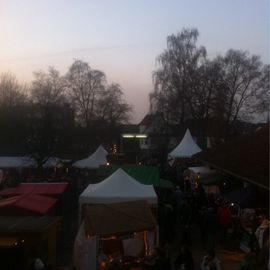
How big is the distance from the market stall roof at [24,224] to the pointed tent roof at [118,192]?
2.32m

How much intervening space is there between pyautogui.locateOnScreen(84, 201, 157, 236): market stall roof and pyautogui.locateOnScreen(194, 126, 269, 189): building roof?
2.51 metres

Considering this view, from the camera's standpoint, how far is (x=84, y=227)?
1023 cm

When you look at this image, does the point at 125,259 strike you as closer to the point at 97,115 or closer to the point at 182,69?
the point at 182,69

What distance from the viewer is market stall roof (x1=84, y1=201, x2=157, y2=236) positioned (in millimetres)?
9664

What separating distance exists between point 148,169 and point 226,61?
36.9 metres

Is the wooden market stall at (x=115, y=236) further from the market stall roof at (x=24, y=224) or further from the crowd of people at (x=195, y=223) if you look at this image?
the crowd of people at (x=195, y=223)

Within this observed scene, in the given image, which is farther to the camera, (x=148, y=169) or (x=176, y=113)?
(x=176, y=113)

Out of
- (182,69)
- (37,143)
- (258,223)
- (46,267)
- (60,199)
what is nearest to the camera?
(46,267)

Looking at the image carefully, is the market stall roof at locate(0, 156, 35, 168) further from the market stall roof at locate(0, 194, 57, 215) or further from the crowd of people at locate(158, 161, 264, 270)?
the market stall roof at locate(0, 194, 57, 215)

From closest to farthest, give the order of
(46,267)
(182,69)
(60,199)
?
(46,267), (60,199), (182,69)

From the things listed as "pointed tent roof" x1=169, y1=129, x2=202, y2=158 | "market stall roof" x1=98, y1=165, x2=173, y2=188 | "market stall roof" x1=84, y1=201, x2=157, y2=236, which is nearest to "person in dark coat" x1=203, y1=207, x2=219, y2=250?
"market stall roof" x1=84, y1=201, x2=157, y2=236

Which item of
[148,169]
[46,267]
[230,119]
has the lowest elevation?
[46,267]

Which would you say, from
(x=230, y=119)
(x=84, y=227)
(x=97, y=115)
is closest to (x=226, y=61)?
(x=230, y=119)

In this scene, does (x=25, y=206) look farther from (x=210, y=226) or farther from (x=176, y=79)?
(x=176, y=79)
